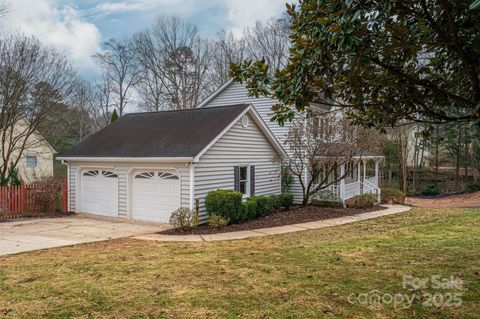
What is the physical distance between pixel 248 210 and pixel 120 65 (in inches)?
1075


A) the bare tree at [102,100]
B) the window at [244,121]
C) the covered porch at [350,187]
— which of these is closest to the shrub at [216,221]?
the window at [244,121]

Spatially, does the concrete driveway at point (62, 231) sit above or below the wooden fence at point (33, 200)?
below

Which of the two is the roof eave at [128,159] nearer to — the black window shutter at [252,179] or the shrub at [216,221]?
the shrub at [216,221]

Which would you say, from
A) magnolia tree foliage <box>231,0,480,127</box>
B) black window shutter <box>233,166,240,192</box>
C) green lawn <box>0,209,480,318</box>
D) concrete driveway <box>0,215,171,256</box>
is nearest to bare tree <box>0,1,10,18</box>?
concrete driveway <box>0,215,171,256</box>

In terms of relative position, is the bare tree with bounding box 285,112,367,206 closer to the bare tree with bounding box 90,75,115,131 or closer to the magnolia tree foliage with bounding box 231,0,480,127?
the magnolia tree foliage with bounding box 231,0,480,127

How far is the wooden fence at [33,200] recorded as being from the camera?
1516 cm

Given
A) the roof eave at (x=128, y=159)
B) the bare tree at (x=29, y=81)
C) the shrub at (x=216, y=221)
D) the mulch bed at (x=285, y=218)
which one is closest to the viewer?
the mulch bed at (x=285, y=218)

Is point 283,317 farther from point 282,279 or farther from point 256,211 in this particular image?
point 256,211

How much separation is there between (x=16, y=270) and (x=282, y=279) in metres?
4.76

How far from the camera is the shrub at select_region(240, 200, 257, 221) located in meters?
13.5

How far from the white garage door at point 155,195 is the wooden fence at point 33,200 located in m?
4.21

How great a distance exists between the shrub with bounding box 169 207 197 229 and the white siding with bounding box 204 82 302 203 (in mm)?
7836

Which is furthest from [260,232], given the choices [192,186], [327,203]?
[327,203]

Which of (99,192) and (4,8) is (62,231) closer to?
(99,192)
